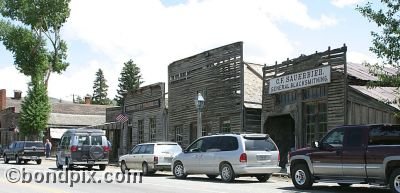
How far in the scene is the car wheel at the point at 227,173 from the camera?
1904 cm

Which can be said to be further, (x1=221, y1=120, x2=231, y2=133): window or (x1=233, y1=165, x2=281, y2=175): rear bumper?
(x1=221, y1=120, x2=231, y2=133): window

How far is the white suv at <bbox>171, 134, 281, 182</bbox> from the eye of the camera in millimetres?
18844

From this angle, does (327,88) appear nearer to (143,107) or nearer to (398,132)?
(398,132)

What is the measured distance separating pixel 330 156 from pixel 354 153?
33.7 inches

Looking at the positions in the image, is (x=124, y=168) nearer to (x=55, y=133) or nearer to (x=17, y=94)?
(x=55, y=133)

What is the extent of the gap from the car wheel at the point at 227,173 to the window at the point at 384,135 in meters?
5.54

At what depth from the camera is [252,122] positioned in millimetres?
28531

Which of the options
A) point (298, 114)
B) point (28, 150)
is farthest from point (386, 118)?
point (28, 150)

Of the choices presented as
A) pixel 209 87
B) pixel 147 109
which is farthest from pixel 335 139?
pixel 147 109

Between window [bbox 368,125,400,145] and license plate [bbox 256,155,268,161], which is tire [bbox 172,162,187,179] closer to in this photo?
license plate [bbox 256,155,268,161]

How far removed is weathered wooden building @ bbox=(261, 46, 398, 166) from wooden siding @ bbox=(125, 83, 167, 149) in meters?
10.2

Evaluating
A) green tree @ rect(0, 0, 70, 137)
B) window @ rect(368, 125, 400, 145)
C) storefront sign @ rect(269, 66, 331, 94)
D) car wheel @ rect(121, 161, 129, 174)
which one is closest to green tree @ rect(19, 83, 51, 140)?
green tree @ rect(0, 0, 70, 137)

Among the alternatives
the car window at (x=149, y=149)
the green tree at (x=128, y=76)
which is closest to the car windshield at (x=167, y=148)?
the car window at (x=149, y=149)

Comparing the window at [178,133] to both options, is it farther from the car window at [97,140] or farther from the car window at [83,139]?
the car window at [83,139]
